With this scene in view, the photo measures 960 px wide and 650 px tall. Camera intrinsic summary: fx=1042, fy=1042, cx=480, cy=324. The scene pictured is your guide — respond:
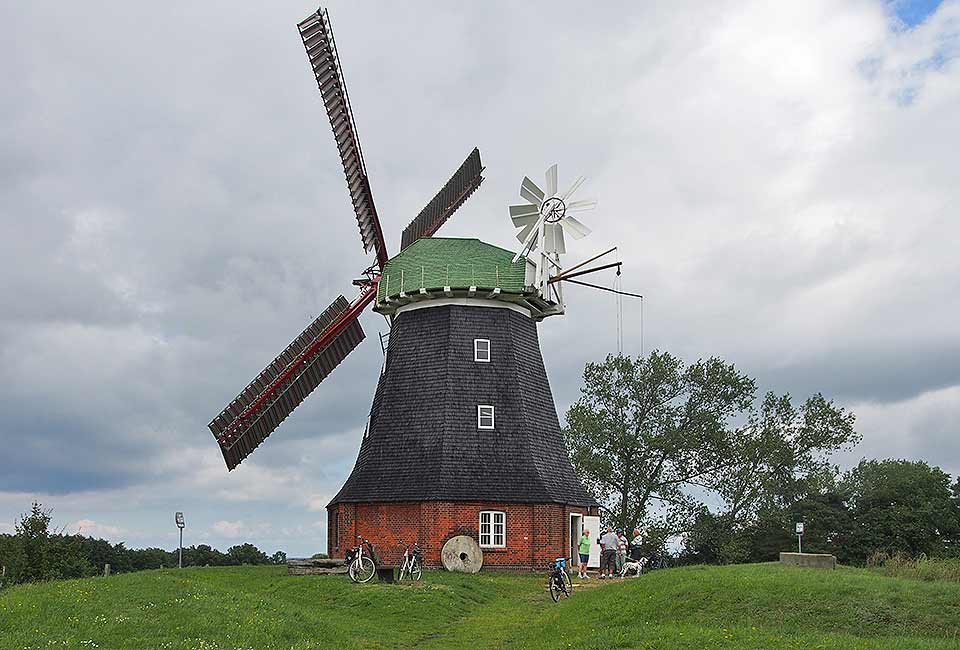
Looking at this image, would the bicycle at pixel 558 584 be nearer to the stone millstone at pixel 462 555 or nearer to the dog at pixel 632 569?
the dog at pixel 632 569

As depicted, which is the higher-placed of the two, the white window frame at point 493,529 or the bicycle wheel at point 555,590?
the white window frame at point 493,529

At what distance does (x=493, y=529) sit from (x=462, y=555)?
1512 mm

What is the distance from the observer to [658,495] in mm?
49281

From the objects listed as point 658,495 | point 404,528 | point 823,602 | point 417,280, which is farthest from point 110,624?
point 658,495

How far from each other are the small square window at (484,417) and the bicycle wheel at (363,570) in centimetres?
778

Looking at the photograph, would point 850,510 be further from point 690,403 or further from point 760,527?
point 690,403

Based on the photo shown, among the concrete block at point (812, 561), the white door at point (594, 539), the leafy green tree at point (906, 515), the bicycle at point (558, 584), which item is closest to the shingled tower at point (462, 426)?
the white door at point (594, 539)

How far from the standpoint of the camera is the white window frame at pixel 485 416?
35.2 m

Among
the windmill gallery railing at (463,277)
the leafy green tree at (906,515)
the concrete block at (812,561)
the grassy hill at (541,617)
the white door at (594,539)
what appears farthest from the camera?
the leafy green tree at (906,515)

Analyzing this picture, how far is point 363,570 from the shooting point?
2877 cm

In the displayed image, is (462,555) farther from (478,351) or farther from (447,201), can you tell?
(447,201)

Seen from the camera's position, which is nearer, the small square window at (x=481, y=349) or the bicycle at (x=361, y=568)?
the bicycle at (x=361, y=568)

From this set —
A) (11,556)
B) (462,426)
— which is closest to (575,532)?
(462,426)

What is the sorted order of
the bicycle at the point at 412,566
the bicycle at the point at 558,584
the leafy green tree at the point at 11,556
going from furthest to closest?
the leafy green tree at the point at 11,556
the bicycle at the point at 412,566
the bicycle at the point at 558,584
